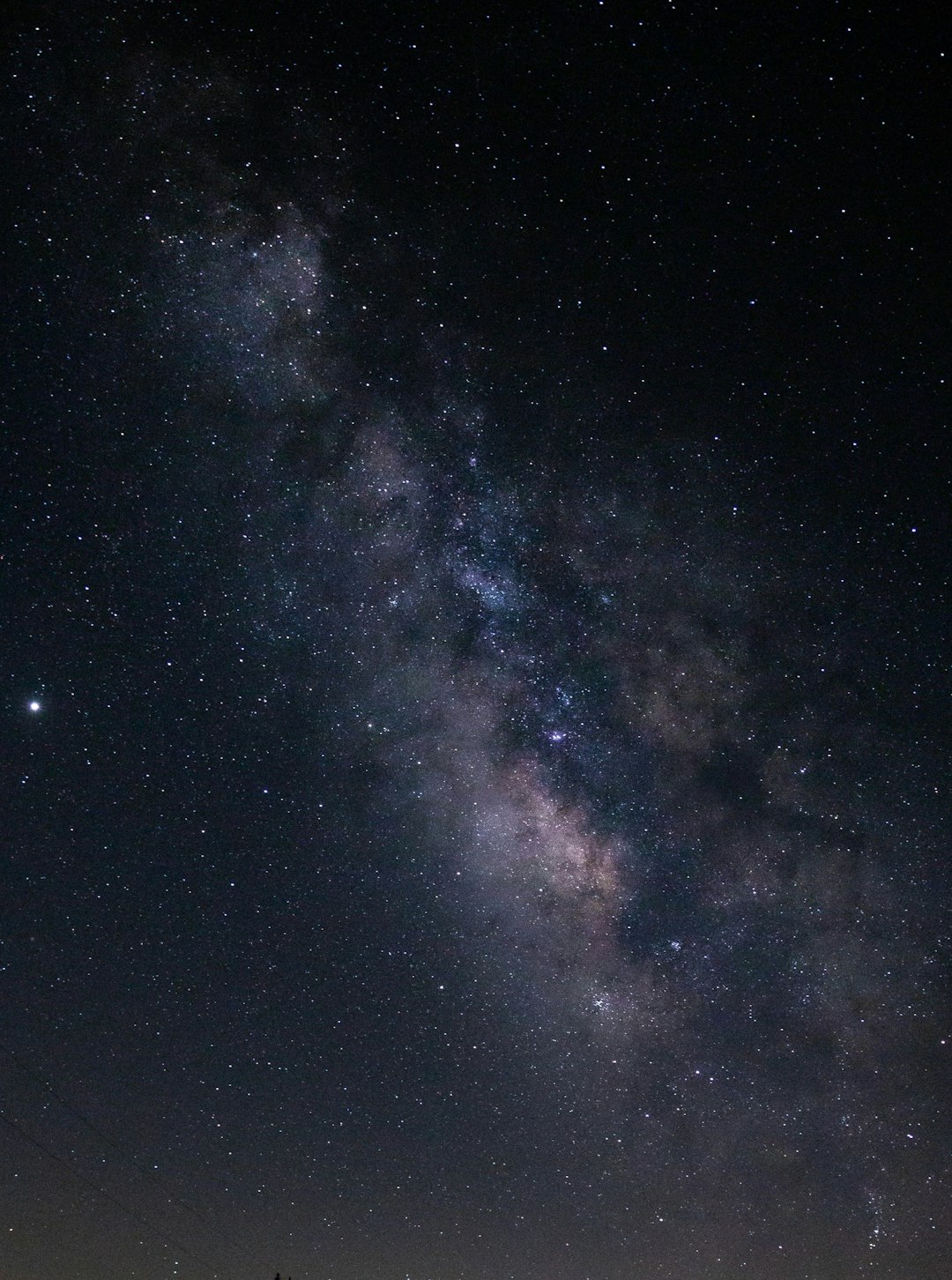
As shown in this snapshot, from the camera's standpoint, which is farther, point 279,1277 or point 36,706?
point 279,1277

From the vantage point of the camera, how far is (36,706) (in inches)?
465

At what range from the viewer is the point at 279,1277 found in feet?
69.1

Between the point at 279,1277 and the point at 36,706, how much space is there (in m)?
18.4

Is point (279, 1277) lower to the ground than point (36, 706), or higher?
lower
